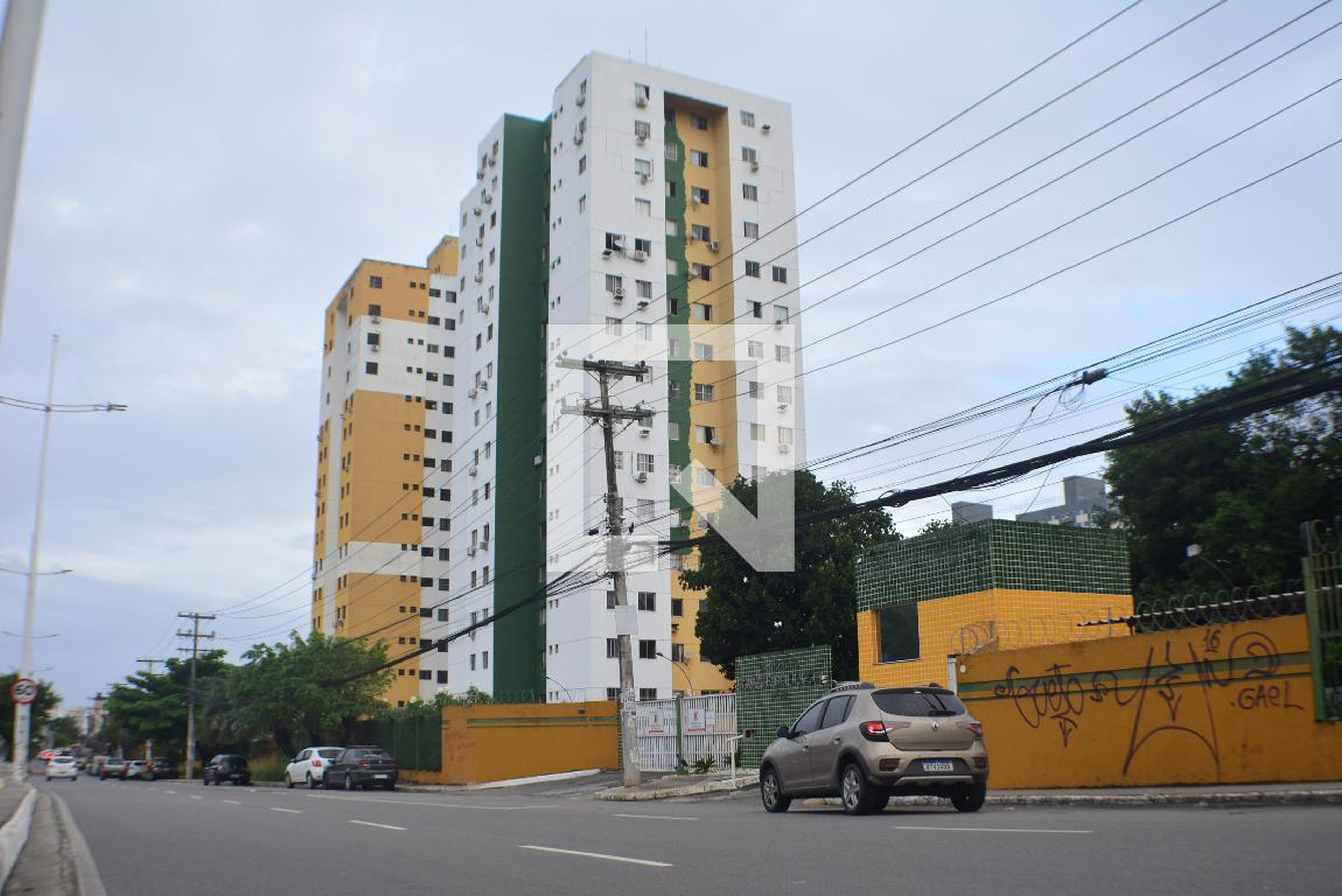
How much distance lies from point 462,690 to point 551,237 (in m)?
29.2

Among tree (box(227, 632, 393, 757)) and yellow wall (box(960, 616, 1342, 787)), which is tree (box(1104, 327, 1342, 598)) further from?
tree (box(227, 632, 393, 757))

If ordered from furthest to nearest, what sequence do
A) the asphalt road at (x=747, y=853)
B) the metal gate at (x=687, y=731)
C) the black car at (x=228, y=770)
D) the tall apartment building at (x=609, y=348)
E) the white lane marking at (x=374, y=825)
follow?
the tall apartment building at (x=609, y=348)
the black car at (x=228, y=770)
the metal gate at (x=687, y=731)
the white lane marking at (x=374, y=825)
the asphalt road at (x=747, y=853)

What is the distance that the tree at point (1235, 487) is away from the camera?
3622 centimetres

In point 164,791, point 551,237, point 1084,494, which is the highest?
point 551,237

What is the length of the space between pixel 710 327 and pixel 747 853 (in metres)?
60.3

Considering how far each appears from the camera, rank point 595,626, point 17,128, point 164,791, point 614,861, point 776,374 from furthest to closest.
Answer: point 776,374, point 595,626, point 164,791, point 614,861, point 17,128

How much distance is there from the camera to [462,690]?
242 ft

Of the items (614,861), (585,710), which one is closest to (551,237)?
(585,710)

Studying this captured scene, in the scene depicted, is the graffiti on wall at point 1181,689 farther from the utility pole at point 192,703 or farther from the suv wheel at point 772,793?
the utility pole at point 192,703

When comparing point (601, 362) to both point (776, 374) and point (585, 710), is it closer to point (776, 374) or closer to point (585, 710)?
point (585, 710)

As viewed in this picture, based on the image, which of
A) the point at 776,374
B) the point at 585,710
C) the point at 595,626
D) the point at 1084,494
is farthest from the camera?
the point at 1084,494

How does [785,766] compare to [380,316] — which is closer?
[785,766]

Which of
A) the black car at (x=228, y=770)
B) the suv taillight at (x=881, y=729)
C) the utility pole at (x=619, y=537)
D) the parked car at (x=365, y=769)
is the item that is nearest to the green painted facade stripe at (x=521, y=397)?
Result: the black car at (x=228, y=770)

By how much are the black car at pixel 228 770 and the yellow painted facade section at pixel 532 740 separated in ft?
55.4
